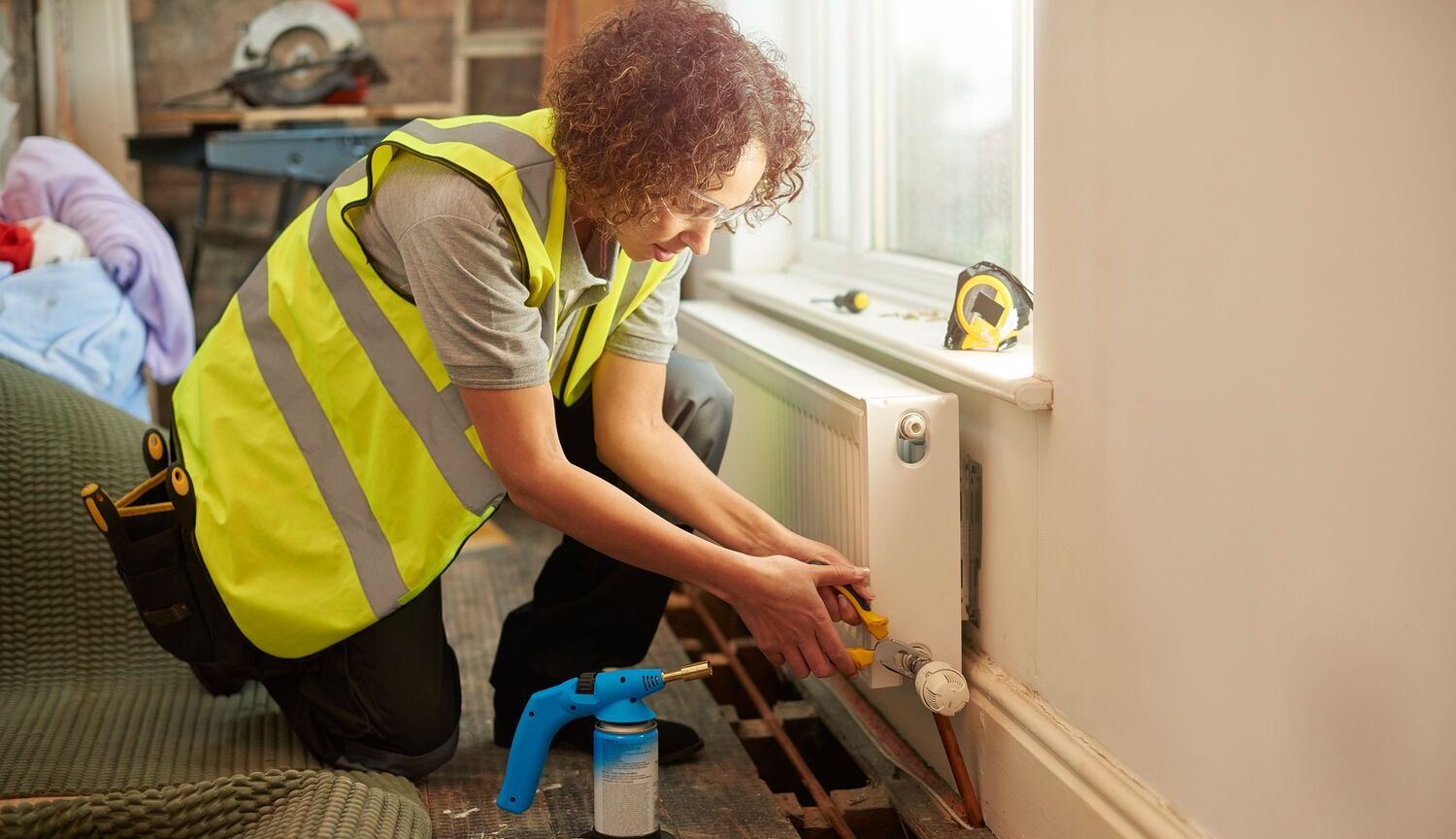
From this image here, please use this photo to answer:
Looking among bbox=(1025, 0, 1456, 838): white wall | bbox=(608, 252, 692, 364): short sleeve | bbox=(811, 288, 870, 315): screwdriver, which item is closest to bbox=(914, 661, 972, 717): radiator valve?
bbox=(1025, 0, 1456, 838): white wall

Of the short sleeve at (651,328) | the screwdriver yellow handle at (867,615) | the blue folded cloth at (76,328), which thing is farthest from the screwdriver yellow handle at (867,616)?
the blue folded cloth at (76,328)

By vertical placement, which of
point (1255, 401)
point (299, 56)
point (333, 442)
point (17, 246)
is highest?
point (299, 56)

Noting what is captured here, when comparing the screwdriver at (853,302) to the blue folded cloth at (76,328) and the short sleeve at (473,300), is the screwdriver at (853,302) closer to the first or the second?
the short sleeve at (473,300)

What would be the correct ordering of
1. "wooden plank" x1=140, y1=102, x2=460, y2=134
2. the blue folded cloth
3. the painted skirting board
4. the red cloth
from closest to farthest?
the painted skirting board, the blue folded cloth, the red cloth, "wooden plank" x1=140, y1=102, x2=460, y2=134

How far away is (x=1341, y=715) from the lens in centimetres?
103

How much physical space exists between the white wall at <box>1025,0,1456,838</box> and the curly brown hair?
0.31 meters

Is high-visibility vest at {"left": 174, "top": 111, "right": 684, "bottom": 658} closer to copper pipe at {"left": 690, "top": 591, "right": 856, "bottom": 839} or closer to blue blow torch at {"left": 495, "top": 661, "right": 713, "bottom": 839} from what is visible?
blue blow torch at {"left": 495, "top": 661, "right": 713, "bottom": 839}

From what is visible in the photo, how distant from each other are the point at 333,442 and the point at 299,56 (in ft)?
8.11

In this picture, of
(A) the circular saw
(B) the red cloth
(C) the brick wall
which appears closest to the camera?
(B) the red cloth

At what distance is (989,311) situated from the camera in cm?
166

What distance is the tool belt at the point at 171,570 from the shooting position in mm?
1624

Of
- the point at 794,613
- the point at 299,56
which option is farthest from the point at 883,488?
the point at 299,56

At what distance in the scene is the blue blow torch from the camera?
1455mm

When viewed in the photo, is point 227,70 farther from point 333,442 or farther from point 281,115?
point 333,442
